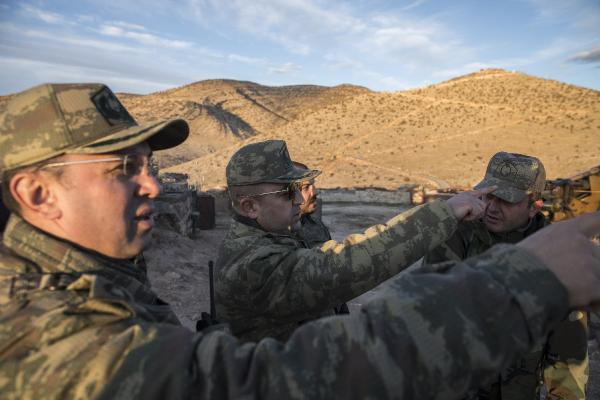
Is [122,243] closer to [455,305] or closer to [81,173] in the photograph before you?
[81,173]

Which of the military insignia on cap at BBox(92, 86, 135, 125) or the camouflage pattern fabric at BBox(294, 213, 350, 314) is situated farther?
the camouflage pattern fabric at BBox(294, 213, 350, 314)

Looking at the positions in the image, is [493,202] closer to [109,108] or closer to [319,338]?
[319,338]

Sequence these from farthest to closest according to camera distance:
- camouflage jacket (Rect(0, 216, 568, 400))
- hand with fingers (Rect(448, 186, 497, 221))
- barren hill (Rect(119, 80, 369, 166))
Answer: barren hill (Rect(119, 80, 369, 166)) → hand with fingers (Rect(448, 186, 497, 221)) → camouflage jacket (Rect(0, 216, 568, 400))

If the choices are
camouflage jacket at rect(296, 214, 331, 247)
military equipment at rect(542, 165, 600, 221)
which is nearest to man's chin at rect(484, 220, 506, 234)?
camouflage jacket at rect(296, 214, 331, 247)

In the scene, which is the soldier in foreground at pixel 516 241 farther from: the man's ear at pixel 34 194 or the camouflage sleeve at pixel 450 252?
the man's ear at pixel 34 194

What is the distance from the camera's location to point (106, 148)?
51.8 inches

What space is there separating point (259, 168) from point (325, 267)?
872mm

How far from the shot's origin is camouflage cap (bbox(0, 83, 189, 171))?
1.28 meters

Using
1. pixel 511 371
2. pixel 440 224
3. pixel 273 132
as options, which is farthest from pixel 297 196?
pixel 273 132

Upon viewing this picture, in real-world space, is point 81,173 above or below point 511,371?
above

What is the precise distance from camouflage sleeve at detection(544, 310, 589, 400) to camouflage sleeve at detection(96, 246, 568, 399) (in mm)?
2527

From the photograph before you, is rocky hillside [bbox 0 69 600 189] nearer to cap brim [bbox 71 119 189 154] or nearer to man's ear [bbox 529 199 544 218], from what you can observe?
man's ear [bbox 529 199 544 218]

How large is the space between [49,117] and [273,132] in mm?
38673

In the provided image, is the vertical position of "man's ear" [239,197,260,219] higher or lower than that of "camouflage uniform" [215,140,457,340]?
higher
